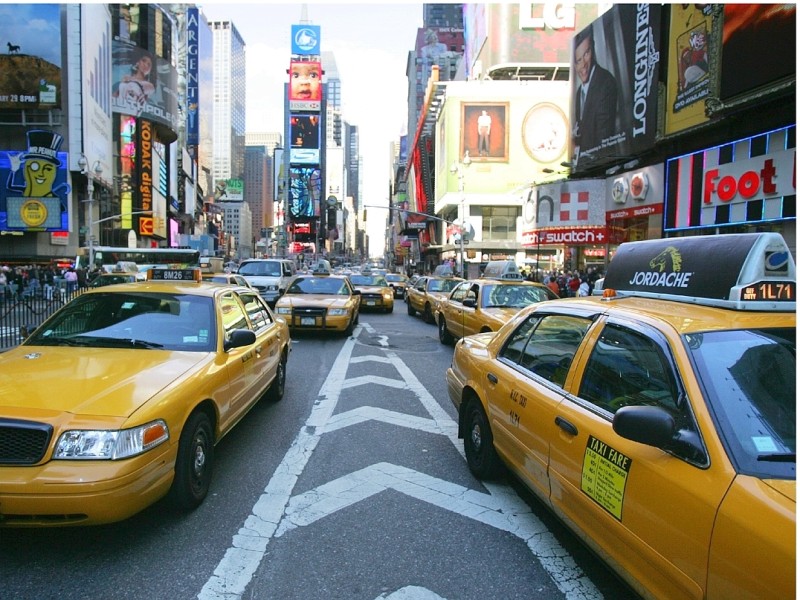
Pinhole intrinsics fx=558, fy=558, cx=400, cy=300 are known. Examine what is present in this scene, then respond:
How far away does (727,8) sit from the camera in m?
16.5

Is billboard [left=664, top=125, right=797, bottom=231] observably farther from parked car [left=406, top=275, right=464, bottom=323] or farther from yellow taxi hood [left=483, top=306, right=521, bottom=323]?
yellow taxi hood [left=483, top=306, right=521, bottom=323]

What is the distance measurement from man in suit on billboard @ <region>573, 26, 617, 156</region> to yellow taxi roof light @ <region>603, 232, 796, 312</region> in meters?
24.1

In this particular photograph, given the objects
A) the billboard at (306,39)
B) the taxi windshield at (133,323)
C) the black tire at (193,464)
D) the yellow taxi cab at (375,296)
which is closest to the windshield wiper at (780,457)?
the black tire at (193,464)

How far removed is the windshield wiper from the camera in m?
2.13

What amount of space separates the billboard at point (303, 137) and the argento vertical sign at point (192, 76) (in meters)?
48.3

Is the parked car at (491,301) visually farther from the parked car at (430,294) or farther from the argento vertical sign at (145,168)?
the argento vertical sign at (145,168)

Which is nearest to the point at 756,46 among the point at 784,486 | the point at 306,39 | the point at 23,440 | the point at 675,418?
the point at 675,418

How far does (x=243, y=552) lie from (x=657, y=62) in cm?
2374

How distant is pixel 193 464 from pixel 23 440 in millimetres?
1054

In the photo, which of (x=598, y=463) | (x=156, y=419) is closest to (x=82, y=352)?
(x=156, y=419)

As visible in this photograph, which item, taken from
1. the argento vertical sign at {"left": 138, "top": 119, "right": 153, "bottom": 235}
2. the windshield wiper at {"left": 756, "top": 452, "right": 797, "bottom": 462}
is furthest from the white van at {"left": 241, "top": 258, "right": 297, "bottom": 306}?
the argento vertical sign at {"left": 138, "top": 119, "right": 153, "bottom": 235}

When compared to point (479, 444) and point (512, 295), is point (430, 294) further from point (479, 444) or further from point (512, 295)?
point (479, 444)

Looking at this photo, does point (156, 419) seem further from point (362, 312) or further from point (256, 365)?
point (362, 312)

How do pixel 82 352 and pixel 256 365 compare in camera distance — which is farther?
pixel 256 365
